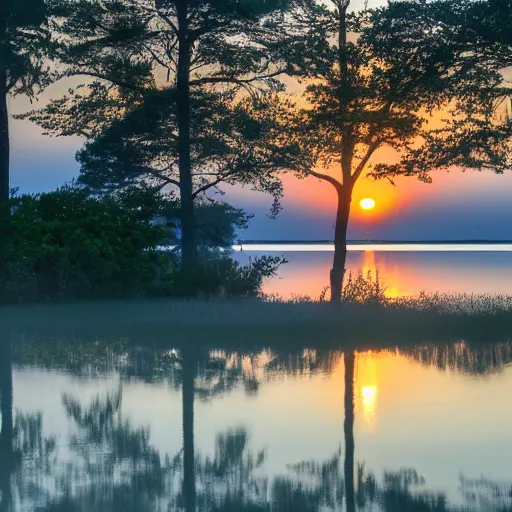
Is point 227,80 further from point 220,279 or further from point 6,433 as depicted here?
point 6,433

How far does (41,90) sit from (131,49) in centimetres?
481

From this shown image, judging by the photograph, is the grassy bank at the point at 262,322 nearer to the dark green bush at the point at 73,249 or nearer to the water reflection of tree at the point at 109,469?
the dark green bush at the point at 73,249

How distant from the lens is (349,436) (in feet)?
29.8

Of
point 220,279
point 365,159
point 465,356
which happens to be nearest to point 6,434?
point 465,356

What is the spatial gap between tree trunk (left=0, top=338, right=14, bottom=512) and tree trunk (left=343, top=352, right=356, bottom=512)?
2.70 m

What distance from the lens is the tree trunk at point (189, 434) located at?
7.02m

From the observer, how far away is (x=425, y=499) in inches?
270

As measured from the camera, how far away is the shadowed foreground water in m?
6.99

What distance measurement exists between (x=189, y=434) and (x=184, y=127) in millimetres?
21660

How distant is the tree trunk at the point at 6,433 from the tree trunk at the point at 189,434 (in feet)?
4.67

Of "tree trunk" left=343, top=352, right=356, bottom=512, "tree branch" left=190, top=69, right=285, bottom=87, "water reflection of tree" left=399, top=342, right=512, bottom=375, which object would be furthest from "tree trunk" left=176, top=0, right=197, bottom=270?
"tree trunk" left=343, top=352, right=356, bottom=512

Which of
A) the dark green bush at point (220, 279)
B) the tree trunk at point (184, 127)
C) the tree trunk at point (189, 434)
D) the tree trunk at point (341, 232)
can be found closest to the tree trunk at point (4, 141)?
the tree trunk at point (184, 127)

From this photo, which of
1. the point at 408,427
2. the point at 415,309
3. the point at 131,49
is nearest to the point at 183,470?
the point at 408,427

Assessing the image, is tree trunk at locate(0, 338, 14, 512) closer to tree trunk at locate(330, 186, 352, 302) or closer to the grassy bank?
the grassy bank
